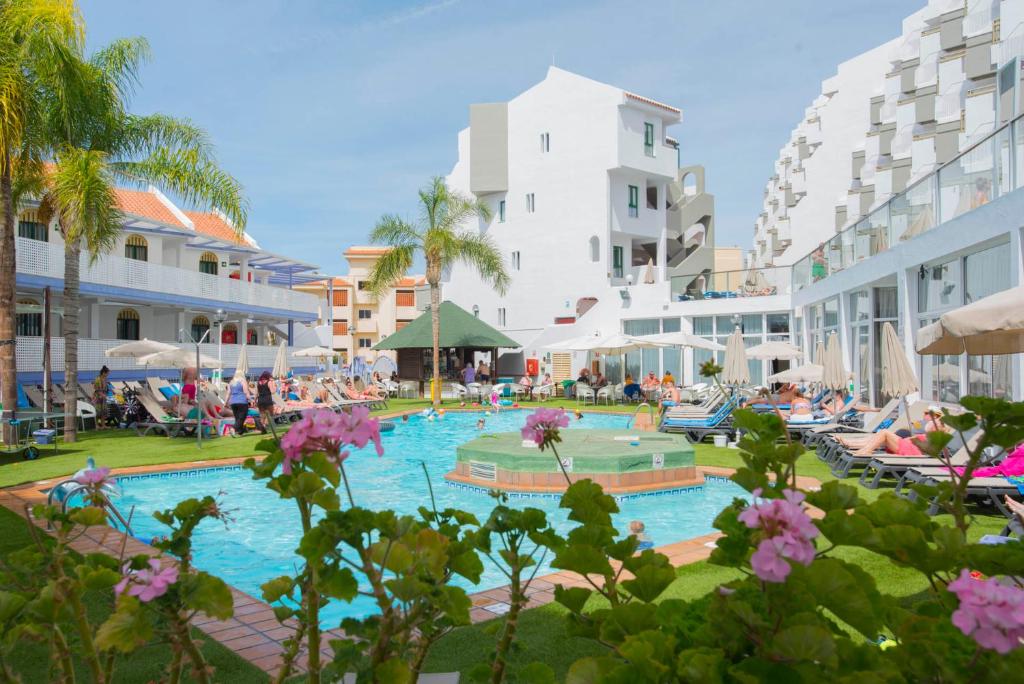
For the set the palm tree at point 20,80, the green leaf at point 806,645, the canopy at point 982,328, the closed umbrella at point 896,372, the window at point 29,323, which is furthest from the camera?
the window at point 29,323

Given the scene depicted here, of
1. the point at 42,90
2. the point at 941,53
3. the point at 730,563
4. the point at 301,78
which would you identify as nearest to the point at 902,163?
the point at 941,53

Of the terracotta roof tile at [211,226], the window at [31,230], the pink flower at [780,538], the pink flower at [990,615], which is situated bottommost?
the pink flower at [990,615]

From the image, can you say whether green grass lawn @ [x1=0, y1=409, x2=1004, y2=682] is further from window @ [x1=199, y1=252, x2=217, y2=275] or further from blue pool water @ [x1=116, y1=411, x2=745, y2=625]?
A: window @ [x1=199, y1=252, x2=217, y2=275]

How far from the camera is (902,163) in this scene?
41938 mm

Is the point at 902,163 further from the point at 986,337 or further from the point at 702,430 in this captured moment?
the point at 986,337

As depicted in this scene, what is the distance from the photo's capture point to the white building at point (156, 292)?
70.7 feet

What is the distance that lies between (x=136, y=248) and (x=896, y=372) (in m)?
29.2

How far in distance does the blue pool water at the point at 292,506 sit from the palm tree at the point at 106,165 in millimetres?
5249

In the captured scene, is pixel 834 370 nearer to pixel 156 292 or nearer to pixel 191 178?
pixel 191 178

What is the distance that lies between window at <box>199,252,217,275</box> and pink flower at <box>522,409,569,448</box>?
118ft

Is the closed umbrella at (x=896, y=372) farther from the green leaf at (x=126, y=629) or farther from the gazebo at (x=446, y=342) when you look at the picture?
the gazebo at (x=446, y=342)

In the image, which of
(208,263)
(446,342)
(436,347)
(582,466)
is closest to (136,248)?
(208,263)

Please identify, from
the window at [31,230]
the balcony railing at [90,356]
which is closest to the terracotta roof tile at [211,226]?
the balcony railing at [90,356]

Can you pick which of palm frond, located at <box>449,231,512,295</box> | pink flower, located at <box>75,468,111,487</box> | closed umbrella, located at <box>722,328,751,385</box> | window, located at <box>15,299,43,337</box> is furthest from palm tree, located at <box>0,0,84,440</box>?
palm frond, located at <box>449,231,512,295</box>
